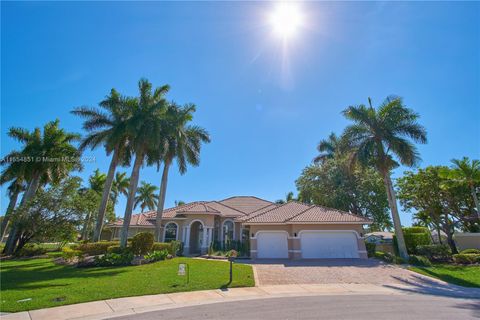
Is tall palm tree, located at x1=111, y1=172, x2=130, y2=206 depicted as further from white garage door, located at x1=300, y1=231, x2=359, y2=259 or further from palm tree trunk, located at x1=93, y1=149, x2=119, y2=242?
white garage door, located at x1=300, y1=231, x2=359, y2=259

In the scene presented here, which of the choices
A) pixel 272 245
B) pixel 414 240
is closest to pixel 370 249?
pixel 414 240

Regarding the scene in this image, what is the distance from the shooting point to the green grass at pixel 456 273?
12669 mm

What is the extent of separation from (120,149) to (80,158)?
5567mm

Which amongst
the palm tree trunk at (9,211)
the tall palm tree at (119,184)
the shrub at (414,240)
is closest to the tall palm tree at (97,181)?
the tall palm tree at (119,184)

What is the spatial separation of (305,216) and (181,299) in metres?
14.6

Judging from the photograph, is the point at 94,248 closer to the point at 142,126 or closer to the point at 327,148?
the point at 142,126

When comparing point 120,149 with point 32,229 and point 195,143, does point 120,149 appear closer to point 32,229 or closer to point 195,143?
point 195,143

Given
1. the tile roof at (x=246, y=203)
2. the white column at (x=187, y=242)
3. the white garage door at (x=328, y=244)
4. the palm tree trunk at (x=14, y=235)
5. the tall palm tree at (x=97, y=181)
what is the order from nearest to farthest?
1. the white garage door at (x=328, y=244)
2. the palm tree trunk at (x=14, y=235)
3. the white column at (x=187, y=242)
4. the tile roof at (x=246, y=203)
5. the tall palm tree at (x=97, y=181)

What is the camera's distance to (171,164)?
78.6ft

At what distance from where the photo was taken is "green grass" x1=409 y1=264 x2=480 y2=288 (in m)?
12.7

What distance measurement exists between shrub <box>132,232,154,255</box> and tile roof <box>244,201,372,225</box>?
7918 mm

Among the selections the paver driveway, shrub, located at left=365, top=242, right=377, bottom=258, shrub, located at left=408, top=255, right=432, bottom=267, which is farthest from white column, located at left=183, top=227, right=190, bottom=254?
shrub, located at left=408, top=255, right=432, bottom=267

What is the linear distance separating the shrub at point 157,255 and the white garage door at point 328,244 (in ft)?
35.2

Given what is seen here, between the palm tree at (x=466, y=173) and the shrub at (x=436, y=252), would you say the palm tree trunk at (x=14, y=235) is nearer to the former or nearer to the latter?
the shrub at (x=436, y=252)
